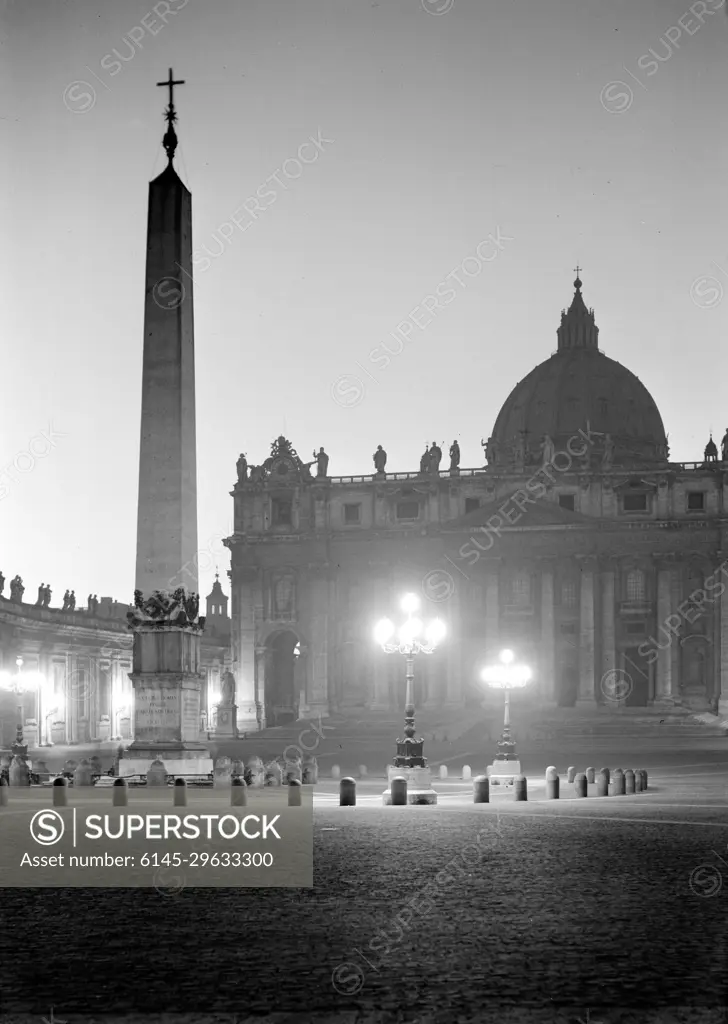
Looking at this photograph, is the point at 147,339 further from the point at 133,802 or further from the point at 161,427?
the point at 133,802

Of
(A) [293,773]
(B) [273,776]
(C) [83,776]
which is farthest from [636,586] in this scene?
(C) [83,776]

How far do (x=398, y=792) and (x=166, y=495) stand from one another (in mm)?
7025

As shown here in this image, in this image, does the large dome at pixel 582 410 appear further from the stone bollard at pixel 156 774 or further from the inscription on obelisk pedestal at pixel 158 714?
the stone bollard at pixel 156 774

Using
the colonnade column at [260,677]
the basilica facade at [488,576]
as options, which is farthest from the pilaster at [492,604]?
the colonnade column at [260,677]

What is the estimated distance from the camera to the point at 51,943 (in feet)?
33.9

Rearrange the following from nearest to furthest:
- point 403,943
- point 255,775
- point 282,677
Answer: point 403,943
point 255,775
point 282,677

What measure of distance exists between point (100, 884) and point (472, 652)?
252 ft

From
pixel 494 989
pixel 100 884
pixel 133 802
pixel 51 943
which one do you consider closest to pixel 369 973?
pixel 494 989

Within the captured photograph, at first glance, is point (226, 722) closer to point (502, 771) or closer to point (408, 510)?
point (408, 510)

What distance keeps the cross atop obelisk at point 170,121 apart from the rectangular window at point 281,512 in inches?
2617

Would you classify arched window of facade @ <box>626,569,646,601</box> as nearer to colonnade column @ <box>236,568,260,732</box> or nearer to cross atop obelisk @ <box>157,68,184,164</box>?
colonnade column @ <box>236,568,260,732</box>

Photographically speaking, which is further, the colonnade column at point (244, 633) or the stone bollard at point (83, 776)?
the colonnade column at point (244, 633)

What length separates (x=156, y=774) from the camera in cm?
2606

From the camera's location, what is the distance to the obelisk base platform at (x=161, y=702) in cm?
2719
